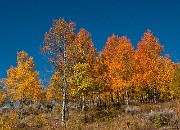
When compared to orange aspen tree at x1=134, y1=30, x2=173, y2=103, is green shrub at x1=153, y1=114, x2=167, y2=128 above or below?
below

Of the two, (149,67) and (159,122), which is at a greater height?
(149,67)

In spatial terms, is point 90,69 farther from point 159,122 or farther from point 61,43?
point 159,122

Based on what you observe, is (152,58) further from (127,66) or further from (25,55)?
(25,55)

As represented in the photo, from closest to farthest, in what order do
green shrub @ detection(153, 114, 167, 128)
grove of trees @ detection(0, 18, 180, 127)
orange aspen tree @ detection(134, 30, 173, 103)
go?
green shrub @ detection(153, 114, 167, 128) → grove of trees @ detection(0, 18, 180, 127) → orange aspen tree @ detection(134, 30, 173, 103)

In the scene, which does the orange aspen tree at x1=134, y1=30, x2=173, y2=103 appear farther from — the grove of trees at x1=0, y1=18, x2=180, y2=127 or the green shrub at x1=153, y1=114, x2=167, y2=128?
the green shrub at x1=153, y1=114, x2=167, y2=128

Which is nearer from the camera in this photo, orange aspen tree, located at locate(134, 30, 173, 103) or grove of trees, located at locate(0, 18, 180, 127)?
grove of trees, located at locate(0, 18, 180, 127)

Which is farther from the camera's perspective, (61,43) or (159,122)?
(61,43)

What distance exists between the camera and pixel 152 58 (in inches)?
1855

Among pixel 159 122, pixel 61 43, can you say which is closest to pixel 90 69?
pixel 61 43

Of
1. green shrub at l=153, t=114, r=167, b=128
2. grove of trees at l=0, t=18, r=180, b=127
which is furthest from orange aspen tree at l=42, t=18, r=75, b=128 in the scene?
green shrub at l=153, t=114, r=167, b=128

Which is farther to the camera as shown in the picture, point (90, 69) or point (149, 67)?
point (149, 67)

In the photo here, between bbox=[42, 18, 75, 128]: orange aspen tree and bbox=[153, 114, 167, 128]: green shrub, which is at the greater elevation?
bbox=[42, 18, 75, 128]: orange aspen tree

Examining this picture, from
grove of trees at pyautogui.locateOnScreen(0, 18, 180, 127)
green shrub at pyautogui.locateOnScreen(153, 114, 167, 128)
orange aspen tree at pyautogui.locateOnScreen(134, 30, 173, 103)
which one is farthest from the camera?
orange aspen tree at pyautogui.locateOnScreen(134, 30, 173, 103)

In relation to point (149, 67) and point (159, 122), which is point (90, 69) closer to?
point (149, 67)
